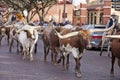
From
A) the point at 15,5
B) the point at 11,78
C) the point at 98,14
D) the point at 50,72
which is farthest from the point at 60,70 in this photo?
the point at 15,5

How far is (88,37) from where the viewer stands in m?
12.9

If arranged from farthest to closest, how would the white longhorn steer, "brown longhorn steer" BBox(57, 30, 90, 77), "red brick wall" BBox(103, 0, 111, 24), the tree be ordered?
the tree
"red brick wall" BBox(103, 0, 111, 24)
the white longhorn steer
"brown longhorn steer" BBox(57, 30, 90, 77)

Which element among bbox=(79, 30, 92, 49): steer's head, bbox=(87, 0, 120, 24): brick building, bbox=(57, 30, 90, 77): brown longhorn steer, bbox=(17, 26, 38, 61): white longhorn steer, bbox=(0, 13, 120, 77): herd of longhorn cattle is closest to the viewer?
bbox=(79, 30, 92, 49): steer's head

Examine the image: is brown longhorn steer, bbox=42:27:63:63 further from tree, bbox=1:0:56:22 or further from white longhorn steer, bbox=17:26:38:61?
tree, bbox=1:0:56:22

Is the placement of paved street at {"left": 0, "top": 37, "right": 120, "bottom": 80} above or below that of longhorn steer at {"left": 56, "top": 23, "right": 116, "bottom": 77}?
below

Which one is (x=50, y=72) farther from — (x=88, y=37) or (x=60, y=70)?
(x=88, y=37)

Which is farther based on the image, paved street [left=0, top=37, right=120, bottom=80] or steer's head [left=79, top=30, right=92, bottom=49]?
paved street [left=0, top=37, right=120, bottom=80]

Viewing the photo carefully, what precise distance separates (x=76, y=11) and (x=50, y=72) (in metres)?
44.3

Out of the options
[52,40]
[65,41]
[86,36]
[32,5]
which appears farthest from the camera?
[32,5]

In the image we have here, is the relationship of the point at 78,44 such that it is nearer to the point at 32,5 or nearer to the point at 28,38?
the point at 28,38

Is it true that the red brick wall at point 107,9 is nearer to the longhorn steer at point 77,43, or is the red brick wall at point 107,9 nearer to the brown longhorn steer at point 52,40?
the brown longhorn steer at point 52,40

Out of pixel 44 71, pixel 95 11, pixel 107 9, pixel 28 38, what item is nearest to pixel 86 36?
pixel 44 71

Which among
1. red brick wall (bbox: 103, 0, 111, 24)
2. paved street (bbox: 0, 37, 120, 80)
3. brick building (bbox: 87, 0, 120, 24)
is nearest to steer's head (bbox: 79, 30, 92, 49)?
paved street (bbox: 0, 37, 120, 80)

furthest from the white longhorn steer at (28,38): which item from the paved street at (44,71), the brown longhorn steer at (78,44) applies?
the brown longhorn steer at (78,44)
